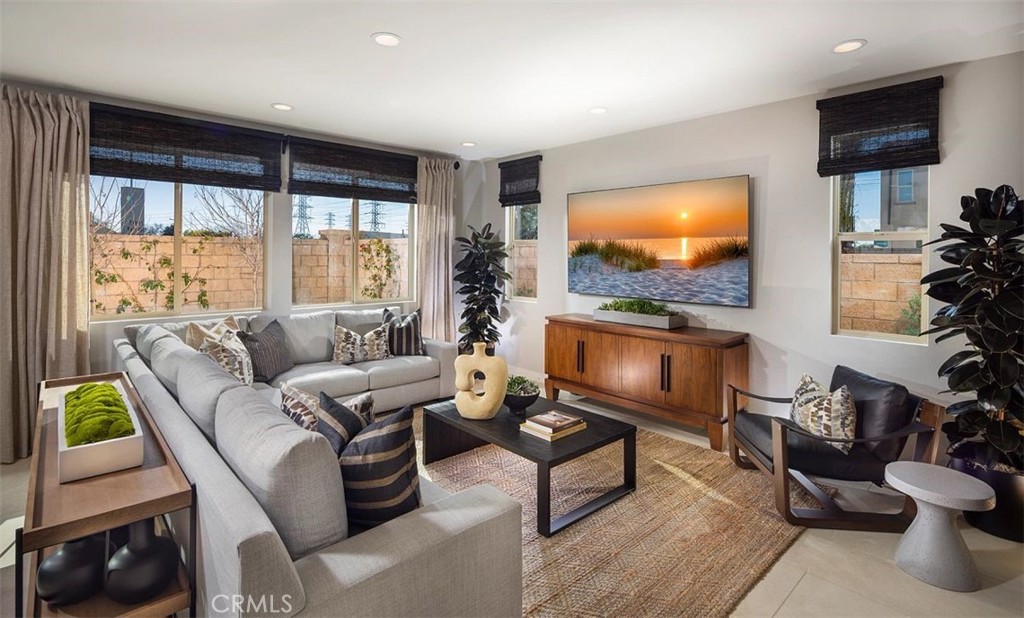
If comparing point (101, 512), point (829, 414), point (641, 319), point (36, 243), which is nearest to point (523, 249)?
point (641, 319)

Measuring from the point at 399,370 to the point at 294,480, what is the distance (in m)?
3.09

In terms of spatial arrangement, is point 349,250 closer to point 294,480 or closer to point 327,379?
Answer: point 327,379

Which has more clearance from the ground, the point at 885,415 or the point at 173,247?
the point at 173,247

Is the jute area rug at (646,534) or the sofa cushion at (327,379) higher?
the sofa cushion at (327,379)

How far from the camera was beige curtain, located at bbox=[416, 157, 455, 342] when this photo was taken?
19.0ft

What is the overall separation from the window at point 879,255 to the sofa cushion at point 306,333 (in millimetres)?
4015

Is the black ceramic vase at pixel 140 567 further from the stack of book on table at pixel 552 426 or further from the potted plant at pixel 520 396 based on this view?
the potted plant at pixel 520 396

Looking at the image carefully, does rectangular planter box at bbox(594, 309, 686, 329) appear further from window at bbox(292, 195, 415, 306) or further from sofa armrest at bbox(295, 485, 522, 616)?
sofa armrest at bbox(295, 485, 522, 616)

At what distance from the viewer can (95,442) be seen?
1714 millimetres

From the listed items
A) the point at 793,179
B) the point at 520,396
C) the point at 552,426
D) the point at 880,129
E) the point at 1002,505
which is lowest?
the point at 1002,505

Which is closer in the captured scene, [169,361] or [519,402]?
[169,361]

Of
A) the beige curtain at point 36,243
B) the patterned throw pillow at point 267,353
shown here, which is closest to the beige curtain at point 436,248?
the patterned throw pillow at point 267,353

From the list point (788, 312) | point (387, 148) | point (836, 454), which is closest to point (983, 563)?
point (836, 454)

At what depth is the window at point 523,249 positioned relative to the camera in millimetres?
5812
